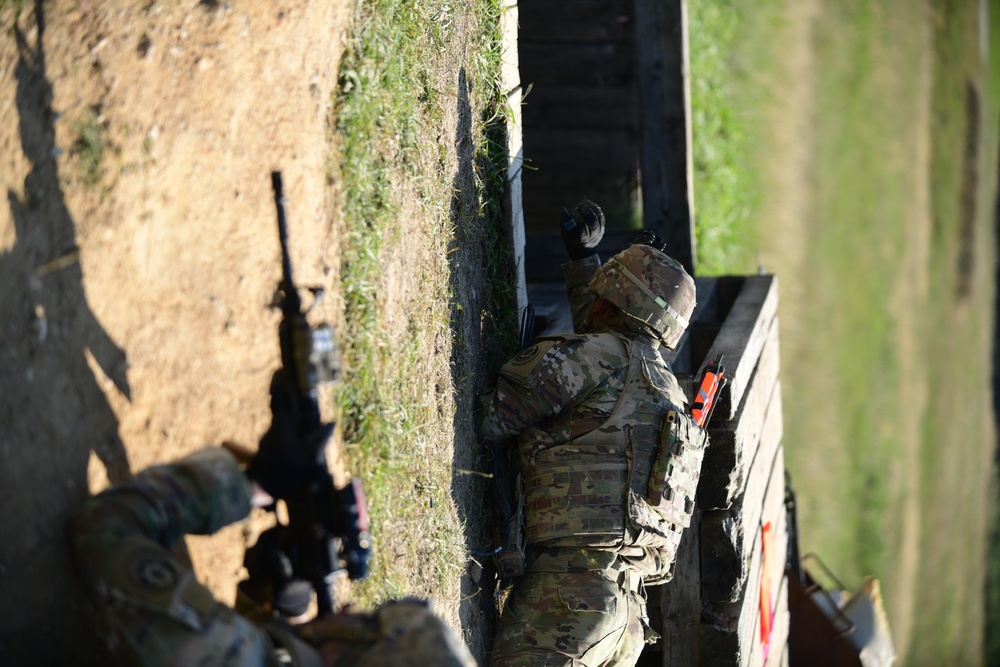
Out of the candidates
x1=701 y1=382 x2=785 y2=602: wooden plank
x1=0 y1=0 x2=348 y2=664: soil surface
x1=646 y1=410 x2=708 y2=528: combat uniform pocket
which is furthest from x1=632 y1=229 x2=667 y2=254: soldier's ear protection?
x1=0 y1=0 x2=348 y2=664: soil surface

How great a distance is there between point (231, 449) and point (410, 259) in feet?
5.40

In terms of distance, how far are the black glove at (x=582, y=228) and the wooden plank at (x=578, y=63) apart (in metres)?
3.33

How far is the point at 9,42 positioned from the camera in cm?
311

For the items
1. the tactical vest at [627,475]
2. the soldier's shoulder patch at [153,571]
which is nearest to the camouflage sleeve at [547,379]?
the tactical vest at [627,475]

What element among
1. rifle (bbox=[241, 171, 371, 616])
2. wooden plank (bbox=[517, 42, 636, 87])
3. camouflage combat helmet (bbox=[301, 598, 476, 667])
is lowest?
camouflage combat helmet (bbox=[301, 598, 476, 667])

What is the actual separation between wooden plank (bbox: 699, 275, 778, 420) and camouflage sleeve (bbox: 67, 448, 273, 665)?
308 cm

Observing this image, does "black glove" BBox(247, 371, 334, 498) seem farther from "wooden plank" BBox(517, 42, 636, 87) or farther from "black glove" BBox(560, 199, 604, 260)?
"wooden plank" BBox(517, 42, 636, 87)

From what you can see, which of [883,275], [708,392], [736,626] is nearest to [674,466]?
[708,392]

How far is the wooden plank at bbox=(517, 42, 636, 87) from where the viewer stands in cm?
885

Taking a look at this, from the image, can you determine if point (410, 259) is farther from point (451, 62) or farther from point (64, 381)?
point (64, 381)

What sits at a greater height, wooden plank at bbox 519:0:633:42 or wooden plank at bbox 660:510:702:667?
wooden plank at bbox 519:0:633:42

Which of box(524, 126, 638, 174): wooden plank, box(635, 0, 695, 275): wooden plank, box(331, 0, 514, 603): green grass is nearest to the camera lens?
box(331, 0, 514, 603): green grass

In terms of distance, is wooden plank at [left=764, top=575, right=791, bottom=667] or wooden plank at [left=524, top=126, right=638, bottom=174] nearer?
wooden plank at [left=764, top=575, right=791, bottom=667]

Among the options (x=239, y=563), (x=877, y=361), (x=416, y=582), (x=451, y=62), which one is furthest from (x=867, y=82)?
(x=239, y=563)
